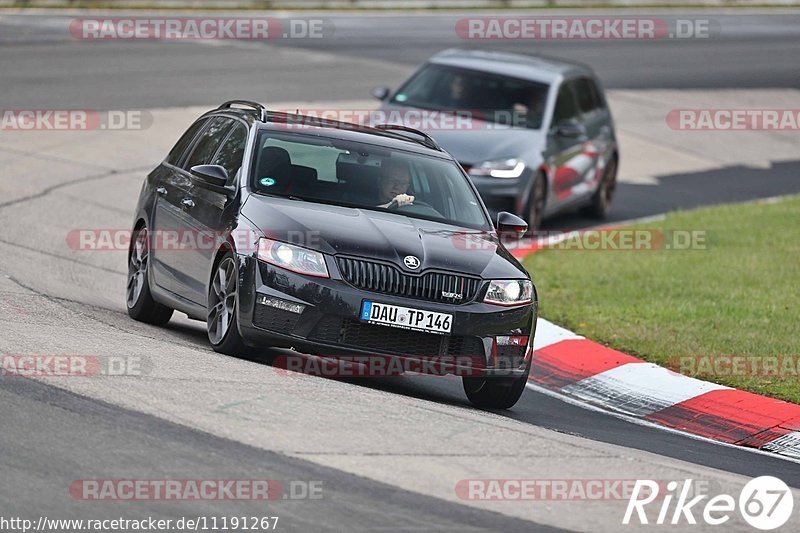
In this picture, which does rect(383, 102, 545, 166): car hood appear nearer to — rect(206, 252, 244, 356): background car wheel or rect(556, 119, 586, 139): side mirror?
rect(556, 119, 586, 139): side mirror

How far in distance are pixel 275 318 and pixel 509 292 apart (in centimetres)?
144

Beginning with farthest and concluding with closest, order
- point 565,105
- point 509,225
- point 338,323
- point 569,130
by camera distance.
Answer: point 565,105 → point 569,130 → point 509,225 → point 338,323

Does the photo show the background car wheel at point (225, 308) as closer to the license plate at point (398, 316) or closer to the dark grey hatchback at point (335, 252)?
the dark grey hatchback at point (335, 252)

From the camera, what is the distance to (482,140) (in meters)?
16.2

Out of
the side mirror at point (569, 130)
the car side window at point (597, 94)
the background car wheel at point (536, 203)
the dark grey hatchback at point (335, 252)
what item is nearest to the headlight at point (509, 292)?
the dark grey hatchback at point (335, 252)

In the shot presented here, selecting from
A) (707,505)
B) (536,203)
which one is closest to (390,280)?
(707,505)

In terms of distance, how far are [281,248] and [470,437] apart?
77.1 inches

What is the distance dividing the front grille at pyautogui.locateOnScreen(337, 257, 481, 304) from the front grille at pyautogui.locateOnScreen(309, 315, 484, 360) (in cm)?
21

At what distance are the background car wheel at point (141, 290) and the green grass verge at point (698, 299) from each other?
350 centimetres

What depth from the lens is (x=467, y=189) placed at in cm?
1031

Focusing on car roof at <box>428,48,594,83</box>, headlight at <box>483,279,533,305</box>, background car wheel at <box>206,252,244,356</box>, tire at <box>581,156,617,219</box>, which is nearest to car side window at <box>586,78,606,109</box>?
car roof at <box>428,48,594,83</box>

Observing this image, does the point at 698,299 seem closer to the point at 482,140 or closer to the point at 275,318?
the point at 482,140

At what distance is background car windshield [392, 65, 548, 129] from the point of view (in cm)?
1714

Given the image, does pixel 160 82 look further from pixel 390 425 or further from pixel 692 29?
pixel 692 29
